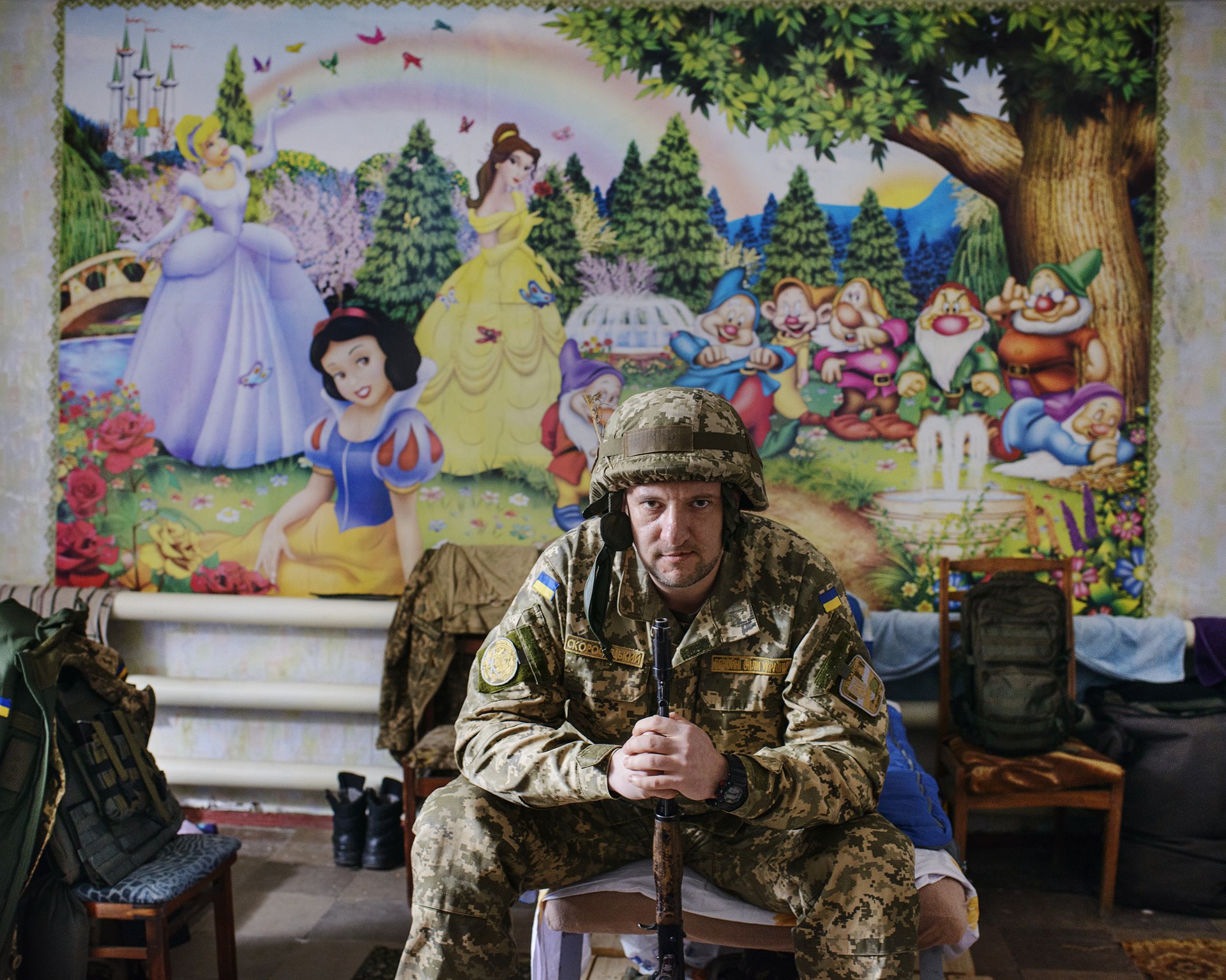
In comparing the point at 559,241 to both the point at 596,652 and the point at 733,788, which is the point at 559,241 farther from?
the point at 733,788

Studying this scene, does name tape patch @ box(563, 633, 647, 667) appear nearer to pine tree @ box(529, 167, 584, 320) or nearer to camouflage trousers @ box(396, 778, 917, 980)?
camouflage trousers @ box(396, 778, 917, 980)

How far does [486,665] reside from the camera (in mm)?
2148

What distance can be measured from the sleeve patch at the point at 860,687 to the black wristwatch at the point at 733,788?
14.5 inches

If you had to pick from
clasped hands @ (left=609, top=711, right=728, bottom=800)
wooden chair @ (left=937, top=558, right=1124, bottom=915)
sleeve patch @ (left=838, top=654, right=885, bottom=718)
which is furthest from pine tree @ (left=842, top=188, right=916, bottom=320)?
clasped hands @ (left=609, top=711, right=728, bottom=800)

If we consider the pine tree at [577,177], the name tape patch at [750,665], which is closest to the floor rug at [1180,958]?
the name tape patch at [750,665]

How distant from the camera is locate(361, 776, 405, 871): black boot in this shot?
11.6 ft

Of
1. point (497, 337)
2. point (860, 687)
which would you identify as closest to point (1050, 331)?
point (497, 337)

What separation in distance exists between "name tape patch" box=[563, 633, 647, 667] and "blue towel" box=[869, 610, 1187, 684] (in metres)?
1.83

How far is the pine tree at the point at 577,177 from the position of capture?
391 centimetres

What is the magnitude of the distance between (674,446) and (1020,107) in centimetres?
271

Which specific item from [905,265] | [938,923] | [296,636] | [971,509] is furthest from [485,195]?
[938,923]

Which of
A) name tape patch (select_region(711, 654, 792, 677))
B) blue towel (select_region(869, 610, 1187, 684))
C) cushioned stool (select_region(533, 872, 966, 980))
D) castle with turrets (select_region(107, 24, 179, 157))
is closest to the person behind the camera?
cushioned stool (select_region(533, 872, 966, 980))

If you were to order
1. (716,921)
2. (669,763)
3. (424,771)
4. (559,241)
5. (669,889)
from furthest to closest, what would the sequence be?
(559,241)
(424,771)
(716,921)
(669,889)
(669,763)

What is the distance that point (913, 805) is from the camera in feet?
7.97
